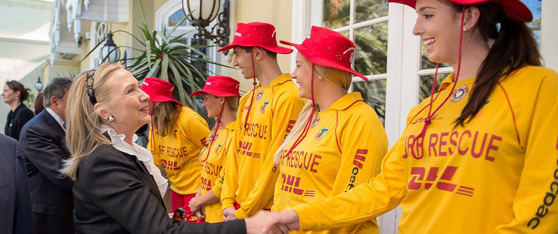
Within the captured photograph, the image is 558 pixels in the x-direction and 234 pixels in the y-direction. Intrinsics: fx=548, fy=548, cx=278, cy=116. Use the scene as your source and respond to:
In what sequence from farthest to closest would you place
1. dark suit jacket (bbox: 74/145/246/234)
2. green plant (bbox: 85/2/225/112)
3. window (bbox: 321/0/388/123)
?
green plant (bbox: 85/2/225/112) < window (bbox: 321/0/388/123) < dark suit jacket (bbox: 74/145/246/234)

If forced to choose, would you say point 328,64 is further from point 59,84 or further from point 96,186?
point 59,84

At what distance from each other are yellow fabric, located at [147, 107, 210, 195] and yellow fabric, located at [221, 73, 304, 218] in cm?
113

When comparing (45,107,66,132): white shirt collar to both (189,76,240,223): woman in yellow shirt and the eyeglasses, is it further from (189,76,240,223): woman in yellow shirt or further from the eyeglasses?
the eyeglasses

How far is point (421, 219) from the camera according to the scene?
5.67 ft

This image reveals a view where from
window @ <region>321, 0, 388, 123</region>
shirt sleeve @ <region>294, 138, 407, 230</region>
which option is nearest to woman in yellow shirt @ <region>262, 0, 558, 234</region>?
shirt sleeve @ <region>294, 138, 407, 230</region>

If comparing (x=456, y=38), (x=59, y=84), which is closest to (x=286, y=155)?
(x=456, y=38)

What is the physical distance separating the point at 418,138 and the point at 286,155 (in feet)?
3.00

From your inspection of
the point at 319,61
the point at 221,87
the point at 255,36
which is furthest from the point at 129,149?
the point at 221,87

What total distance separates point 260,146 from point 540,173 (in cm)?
183

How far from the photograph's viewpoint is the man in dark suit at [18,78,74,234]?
132 inches

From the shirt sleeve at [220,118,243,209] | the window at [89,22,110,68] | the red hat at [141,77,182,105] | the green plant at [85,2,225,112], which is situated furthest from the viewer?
the window at [89,22,110,68]

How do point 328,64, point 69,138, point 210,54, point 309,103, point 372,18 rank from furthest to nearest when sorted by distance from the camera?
point 210,54, point 372,18, point 309,103, point 328,64, point 69,138

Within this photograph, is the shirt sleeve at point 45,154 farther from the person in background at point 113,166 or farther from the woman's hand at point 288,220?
the woman's hand at point 288,220

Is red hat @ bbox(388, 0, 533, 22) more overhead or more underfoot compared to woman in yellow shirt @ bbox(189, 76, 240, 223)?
more overhead
